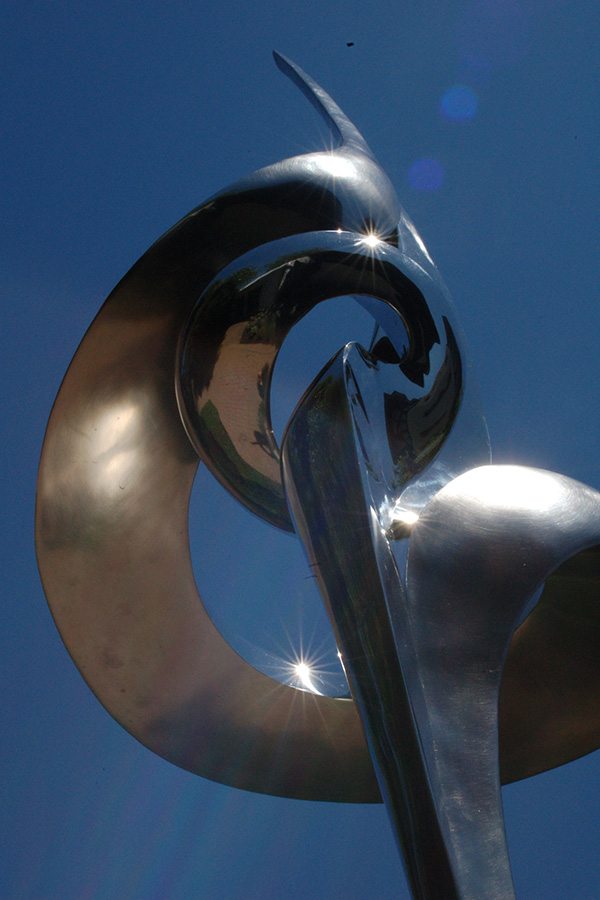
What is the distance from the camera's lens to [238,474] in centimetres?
262

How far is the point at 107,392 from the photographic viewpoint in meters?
2.54

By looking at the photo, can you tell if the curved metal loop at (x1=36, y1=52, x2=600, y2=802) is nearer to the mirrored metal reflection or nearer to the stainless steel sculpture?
the stainless steel sculpture

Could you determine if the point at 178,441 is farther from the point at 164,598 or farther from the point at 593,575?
the point at 593,575

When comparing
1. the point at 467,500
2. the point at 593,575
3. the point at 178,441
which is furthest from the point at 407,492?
the point at 178,441

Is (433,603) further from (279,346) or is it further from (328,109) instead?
(328,109)

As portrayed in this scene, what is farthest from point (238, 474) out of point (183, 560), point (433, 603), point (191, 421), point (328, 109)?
point (328, 109)

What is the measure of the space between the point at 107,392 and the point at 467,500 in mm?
1162

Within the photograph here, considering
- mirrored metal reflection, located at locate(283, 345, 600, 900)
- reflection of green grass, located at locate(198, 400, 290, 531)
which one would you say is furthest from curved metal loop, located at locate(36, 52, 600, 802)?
mirrored metal reflection, located at locate(283, 345, 600, 900)

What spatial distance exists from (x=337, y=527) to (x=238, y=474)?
2.24 feet

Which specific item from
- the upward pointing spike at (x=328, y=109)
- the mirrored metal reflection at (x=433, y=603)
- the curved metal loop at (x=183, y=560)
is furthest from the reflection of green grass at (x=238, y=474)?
the upward pointing spike at (x=328, y=109)

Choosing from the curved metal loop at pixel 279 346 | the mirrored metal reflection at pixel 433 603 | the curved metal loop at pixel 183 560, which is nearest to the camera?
the mirrored metal reflection at pixel 433 603

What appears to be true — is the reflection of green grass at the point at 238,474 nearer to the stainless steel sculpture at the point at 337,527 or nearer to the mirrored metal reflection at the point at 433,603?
the stainless steel sculpture at the point at 337,527

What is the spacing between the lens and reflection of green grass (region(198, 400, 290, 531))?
2.54 meters

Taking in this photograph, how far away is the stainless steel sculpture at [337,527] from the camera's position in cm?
187
